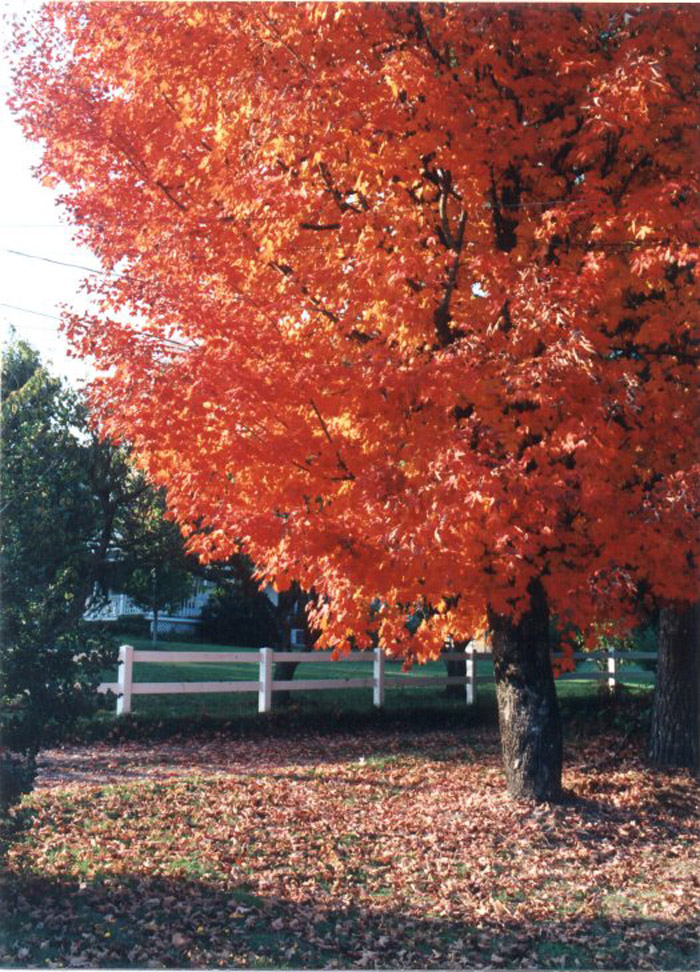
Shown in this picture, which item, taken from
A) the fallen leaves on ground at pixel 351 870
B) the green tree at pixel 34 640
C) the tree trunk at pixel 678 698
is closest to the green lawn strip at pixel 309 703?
the fallen leaves on ground at pixel 351 870

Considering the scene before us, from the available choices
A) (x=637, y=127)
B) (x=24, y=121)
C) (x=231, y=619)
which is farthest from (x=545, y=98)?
(x=231, y=619)

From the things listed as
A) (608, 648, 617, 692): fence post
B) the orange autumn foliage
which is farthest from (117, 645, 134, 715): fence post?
(608, 648, 617, 692): fence post

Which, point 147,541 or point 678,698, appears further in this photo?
point 147,541

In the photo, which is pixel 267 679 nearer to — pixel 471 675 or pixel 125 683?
pixel 125 683

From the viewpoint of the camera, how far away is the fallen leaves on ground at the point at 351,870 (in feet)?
20.3

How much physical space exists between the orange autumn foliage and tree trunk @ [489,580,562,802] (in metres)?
1.19

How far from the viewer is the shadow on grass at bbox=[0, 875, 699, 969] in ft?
19.3

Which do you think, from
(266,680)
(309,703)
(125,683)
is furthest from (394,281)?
(309,703)

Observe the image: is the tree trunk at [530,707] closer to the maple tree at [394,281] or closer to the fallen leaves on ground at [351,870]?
the fallen leaves on ground at [351,870]

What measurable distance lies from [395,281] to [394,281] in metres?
0.05

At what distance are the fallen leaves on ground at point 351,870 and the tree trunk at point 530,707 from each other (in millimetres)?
304

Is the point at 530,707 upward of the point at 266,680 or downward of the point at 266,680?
upward

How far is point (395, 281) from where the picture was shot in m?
8.07

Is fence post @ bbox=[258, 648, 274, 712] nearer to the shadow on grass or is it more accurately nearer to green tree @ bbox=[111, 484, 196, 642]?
green tree @ bbox=[111, 484, 196, 642]
